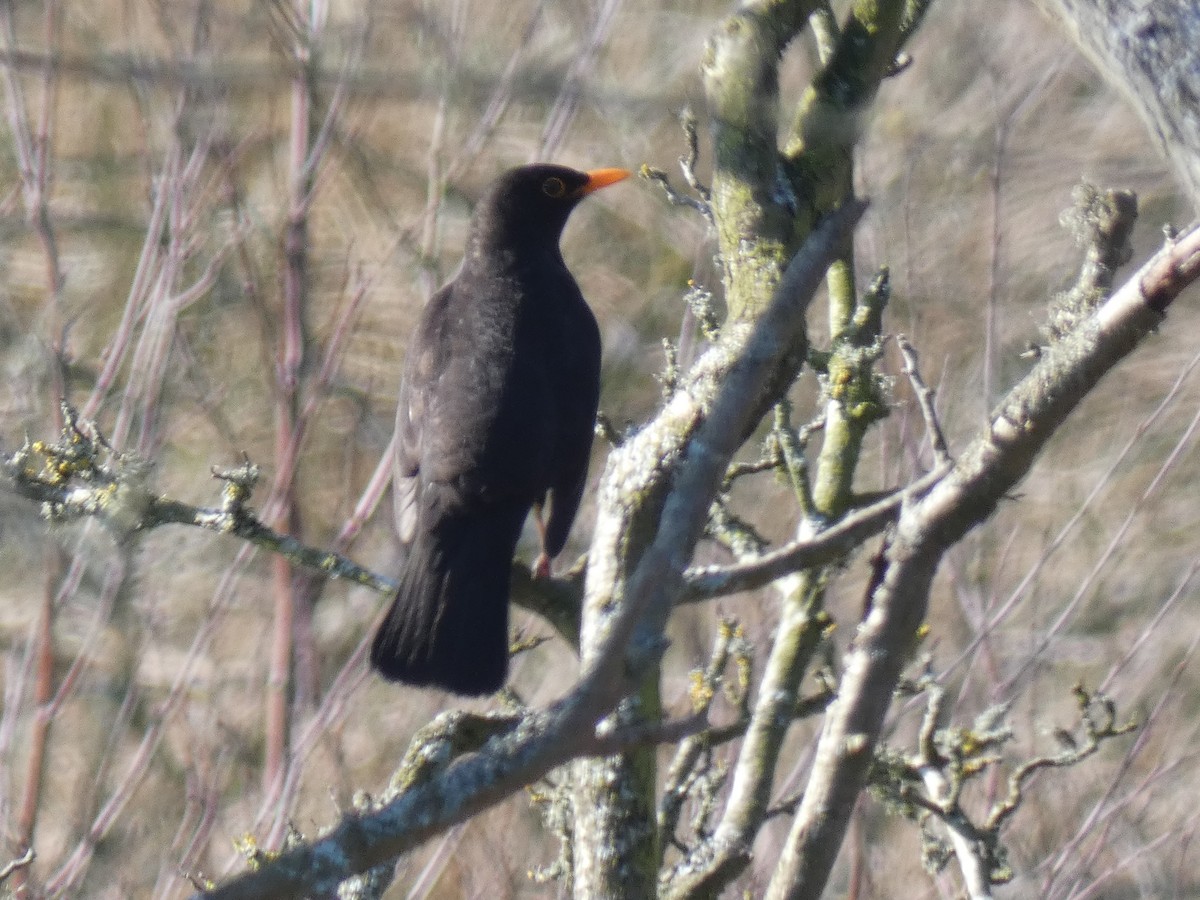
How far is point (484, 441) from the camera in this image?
13.5 ft

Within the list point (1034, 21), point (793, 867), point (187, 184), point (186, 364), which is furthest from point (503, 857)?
point (1034, 21)

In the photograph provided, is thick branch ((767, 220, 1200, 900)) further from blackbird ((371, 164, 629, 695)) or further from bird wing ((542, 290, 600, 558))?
bird wing ((542, 290, 600, 558))

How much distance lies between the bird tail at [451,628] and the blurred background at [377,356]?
214 centimetres

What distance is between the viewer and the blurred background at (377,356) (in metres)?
6.31

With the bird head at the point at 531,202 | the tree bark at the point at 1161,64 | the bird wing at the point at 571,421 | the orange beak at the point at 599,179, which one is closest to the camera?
the tree bark at the point at 1161,64

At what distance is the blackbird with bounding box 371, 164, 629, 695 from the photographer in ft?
12.6

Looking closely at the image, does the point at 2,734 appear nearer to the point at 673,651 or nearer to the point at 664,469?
the point at 673,651

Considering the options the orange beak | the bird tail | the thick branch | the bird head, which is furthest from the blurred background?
the thick branch

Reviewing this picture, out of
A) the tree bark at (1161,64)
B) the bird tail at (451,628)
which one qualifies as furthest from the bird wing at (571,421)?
the tree bark at (1161,64)

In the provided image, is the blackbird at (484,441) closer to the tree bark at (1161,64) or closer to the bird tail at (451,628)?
the bird tail at (451,628)

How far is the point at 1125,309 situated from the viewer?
234 centimetres

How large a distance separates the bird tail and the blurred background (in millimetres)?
2141

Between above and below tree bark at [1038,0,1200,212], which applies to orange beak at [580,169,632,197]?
above

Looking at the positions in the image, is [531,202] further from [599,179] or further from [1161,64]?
[1161,64]
